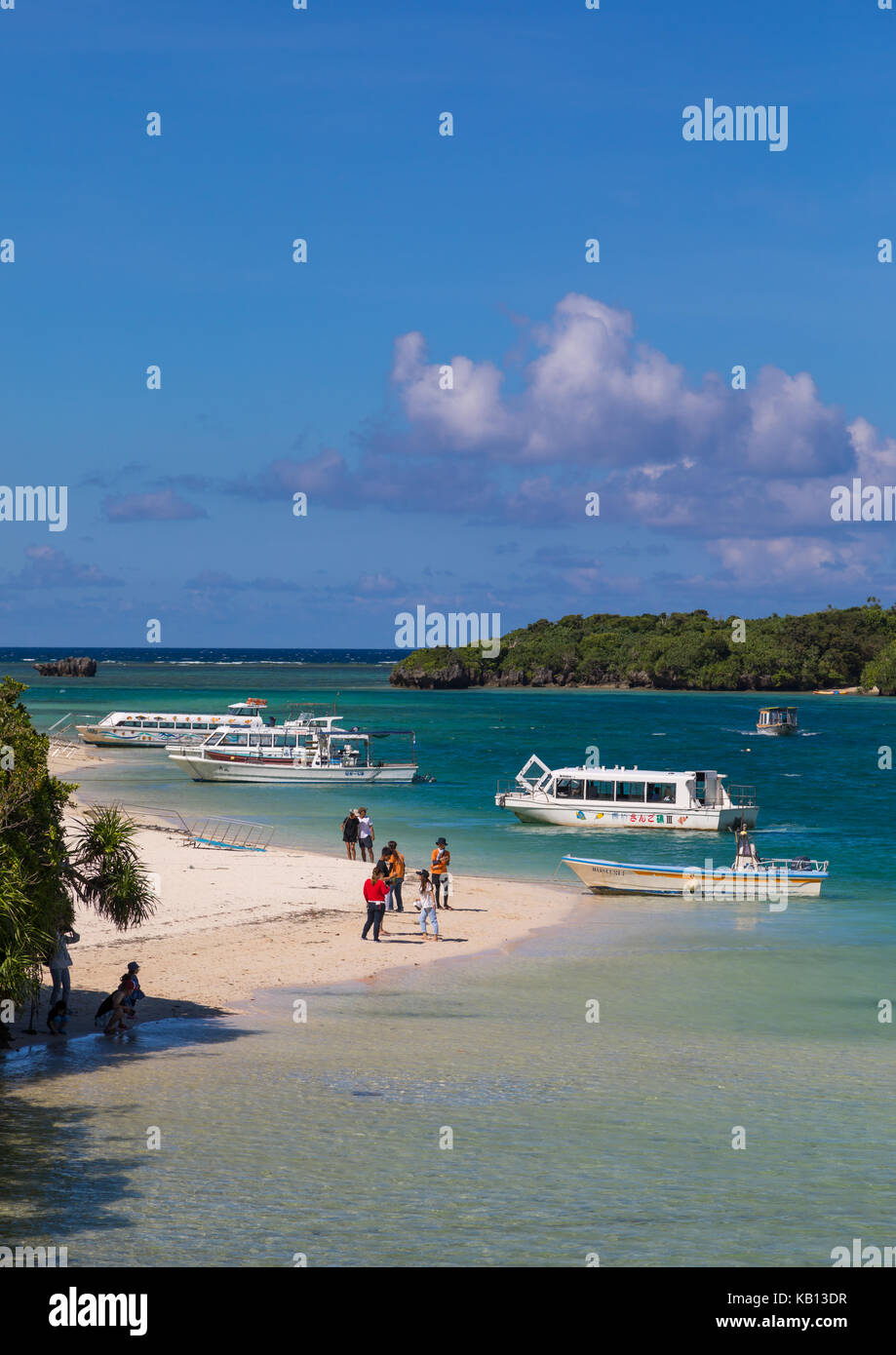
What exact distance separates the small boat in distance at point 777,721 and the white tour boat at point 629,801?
74.6 meters

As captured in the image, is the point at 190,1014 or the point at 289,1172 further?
the point at 190,1014

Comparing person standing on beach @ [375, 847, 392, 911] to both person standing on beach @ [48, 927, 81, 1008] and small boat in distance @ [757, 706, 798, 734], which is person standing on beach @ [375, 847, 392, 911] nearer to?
person standing on beach @ [48, 927, 81, 1008]

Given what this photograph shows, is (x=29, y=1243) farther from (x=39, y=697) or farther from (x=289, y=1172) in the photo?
(x=39, y=697)

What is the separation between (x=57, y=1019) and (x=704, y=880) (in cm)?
2282

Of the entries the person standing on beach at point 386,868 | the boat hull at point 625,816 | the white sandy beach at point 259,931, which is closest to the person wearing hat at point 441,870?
the white sandy beach at point 259,931

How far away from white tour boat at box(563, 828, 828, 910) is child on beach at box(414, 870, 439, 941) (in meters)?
9.43

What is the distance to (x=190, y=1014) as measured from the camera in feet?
78.1

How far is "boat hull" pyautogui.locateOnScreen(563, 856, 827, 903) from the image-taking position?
39.7 meters

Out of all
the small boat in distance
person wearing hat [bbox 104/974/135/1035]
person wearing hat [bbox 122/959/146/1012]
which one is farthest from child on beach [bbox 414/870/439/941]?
the small boat in distance

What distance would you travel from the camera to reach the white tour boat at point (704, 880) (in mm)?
39719

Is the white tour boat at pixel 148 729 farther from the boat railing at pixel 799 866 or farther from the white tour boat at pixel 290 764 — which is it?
the boat railing at pixel 799 866
